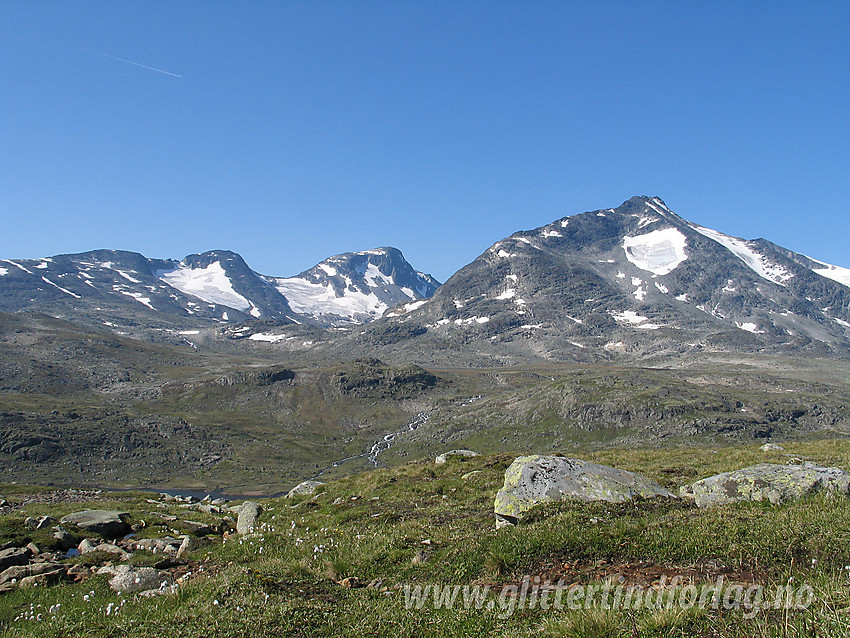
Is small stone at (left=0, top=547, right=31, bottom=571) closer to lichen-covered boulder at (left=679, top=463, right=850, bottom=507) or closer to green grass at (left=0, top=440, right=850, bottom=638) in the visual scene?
green grass at (left=0, top=440, right=850, bottom=638)

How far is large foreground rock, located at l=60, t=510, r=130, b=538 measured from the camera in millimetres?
22938

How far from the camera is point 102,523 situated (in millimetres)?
23297

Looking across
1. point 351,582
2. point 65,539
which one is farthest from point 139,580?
point 65,539

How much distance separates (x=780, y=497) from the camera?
14781 millimetres

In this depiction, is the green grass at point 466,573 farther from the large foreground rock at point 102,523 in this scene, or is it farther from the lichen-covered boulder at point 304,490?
the lichen-covered boulder at point 304,490

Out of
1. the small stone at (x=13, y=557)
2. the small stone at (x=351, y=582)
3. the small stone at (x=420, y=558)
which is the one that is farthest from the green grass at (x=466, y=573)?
the small stone at (x=13, y=557)

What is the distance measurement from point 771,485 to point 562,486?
6.32 meters

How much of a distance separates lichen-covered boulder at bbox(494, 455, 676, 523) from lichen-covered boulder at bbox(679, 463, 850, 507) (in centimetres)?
152

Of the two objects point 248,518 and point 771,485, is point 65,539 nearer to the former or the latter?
point 248,518

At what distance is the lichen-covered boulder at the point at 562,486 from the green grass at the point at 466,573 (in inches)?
35.3

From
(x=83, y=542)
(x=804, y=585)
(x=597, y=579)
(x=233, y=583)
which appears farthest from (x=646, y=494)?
(x=83, y=542)

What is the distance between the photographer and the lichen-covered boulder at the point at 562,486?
16578mm

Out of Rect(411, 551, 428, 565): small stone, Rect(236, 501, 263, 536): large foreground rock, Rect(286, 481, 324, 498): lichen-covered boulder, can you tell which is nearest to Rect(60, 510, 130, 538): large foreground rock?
Rect(236, 501, 263, 536): large foreground rock

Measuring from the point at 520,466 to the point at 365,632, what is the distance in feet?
37.1
